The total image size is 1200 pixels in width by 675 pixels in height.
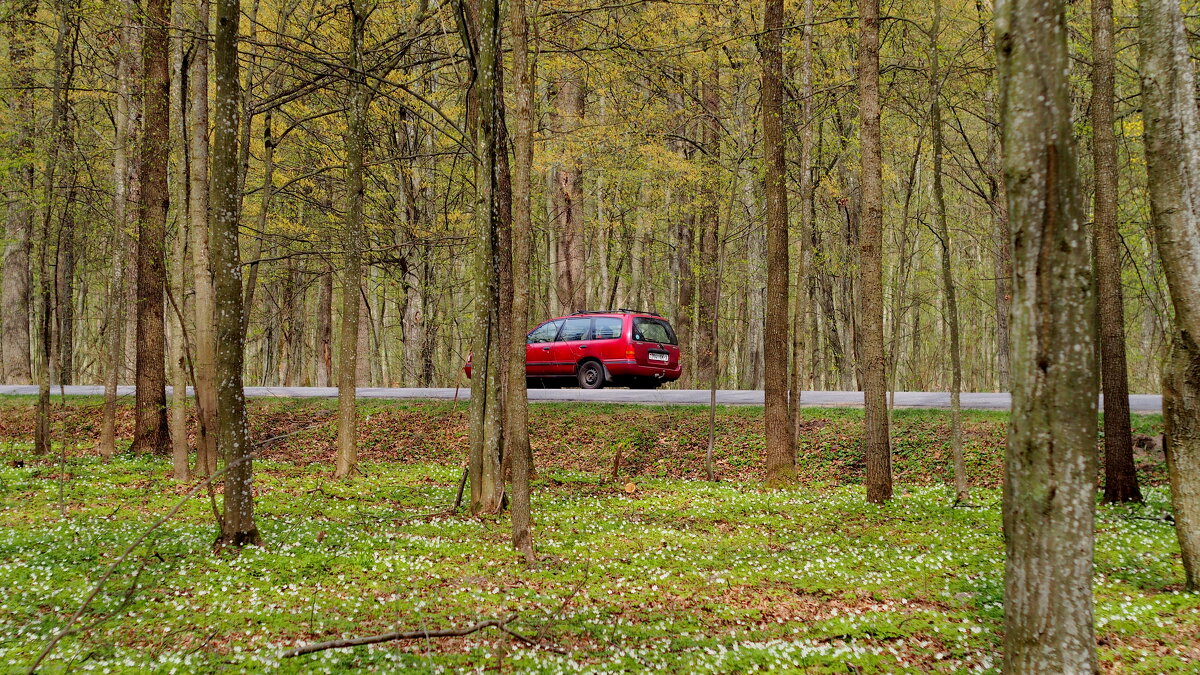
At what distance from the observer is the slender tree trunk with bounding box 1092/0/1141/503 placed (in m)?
9.64

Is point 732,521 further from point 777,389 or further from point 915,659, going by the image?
point 915,659

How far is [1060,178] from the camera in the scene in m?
4.00

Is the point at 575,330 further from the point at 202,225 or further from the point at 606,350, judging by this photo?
the point at 202,225

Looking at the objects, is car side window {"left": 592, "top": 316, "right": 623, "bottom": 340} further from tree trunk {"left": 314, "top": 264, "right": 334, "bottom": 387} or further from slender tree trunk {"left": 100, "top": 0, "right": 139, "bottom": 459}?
tree trunk {"left": 314, "top": 264, "right": 334, "bottom": 387}

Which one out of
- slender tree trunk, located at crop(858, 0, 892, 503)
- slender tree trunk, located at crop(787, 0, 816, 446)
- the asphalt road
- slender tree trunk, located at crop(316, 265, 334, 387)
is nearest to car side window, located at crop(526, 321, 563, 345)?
the asphalt road

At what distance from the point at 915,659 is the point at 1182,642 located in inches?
75.0

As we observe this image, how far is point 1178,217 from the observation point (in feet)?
20.5

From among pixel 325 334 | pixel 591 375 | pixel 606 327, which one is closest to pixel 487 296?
pixel 606 327

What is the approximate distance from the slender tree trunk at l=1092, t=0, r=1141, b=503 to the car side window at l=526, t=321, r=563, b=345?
46.4ft

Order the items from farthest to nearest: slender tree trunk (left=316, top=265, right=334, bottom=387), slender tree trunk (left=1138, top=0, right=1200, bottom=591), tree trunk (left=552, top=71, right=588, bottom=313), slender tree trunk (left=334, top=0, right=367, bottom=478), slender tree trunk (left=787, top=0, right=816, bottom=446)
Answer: slender tree trunk (left=316, top=265, right=334, bottom=387) < tree trunk (left=552, top=71, right=588, bottom=313) < slender tree trunk (left=787, top=0, right=816, bottom=446) < slender tree trunk (left=334, top=0, right=367, bottom=478) < slender tree trunk (left=1138, top=0, right=1200, bottom=591)

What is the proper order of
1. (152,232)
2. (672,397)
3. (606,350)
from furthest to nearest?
(606,350) < (672,397) < (152,232)

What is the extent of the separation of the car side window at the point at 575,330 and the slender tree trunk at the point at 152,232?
10.4 meters

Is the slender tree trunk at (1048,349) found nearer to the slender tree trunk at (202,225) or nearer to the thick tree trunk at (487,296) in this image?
the thick tree trunk at (487,296)

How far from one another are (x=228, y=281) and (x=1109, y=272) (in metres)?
11.3
